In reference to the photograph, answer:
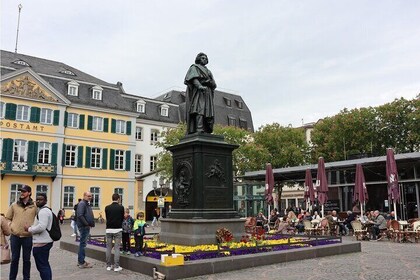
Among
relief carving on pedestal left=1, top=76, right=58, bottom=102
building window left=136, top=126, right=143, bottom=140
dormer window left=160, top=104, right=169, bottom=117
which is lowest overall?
building window left=136, top=126, right=143, bottom=140

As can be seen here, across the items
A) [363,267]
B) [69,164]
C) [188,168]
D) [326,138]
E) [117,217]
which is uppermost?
[326,138]

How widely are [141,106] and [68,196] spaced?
1371cm

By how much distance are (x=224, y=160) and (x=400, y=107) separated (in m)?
30.4

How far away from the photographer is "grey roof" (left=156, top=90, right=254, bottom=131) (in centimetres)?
5350

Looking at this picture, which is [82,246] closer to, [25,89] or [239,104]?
[25,89]

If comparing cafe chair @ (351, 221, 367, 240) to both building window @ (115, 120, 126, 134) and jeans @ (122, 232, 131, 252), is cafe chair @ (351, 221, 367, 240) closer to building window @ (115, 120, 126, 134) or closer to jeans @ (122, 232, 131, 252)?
jeans @ (122, 232, 131, 252)

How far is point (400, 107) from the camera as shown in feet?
121

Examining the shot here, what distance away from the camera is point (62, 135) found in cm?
3684

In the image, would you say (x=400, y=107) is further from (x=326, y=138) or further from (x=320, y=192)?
(x=320, y=192)

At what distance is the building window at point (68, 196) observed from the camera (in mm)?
36581

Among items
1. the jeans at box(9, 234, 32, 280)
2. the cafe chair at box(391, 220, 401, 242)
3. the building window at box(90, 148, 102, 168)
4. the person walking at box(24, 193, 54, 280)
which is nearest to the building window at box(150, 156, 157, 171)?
the building window at box(90, 148, 102, 168)

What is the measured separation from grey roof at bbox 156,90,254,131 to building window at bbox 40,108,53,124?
16.5 metres

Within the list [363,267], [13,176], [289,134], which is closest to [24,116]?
[13,176]

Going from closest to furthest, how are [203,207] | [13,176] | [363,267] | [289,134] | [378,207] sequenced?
[363,267] → [203,207] → [378,207] → [13,176] → [289,134]
